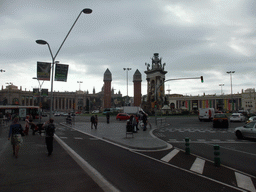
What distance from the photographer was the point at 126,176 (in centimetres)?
675

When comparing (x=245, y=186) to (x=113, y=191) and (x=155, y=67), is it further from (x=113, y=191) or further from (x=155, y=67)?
(x=155, y=67)

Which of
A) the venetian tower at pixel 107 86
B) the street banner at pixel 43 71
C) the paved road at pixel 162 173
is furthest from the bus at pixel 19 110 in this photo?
the venetian tower at pixel 107 86

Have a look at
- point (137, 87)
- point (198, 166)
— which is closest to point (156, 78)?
point (137, 87)

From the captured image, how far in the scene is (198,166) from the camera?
8.12 meters

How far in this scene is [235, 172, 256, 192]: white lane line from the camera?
5914 millimetres

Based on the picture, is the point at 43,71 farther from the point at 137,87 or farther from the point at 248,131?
the point at 137,87

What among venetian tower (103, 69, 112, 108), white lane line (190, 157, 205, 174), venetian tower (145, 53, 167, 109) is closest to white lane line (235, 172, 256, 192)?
white lane line (190, 157, 205, 174)

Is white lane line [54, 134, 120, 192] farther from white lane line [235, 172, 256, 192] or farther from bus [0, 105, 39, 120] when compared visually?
bus [0, 105, 39, 120]

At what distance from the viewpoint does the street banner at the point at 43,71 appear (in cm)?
1698

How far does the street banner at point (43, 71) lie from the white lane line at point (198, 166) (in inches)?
523

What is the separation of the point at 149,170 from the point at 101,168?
1.72m

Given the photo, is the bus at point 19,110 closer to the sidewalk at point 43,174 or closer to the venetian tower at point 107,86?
the sidewalk at point 43,174

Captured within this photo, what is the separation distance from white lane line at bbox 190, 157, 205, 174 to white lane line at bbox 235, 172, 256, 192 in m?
1.17

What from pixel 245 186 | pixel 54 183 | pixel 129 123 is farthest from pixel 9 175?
pixel 129 123
